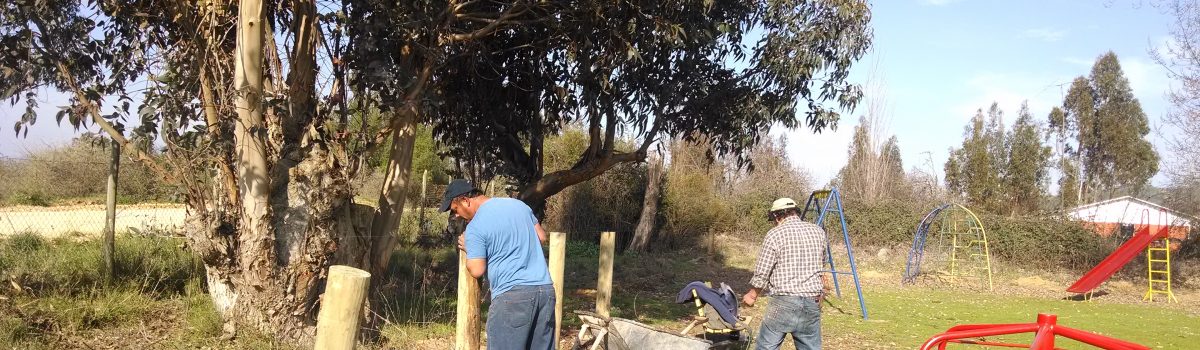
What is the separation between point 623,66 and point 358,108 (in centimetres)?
366

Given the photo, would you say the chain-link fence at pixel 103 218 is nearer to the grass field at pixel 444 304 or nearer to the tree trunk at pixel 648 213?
the grass field at pixel 444 304

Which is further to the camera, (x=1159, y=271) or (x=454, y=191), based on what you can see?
(x=1159, y=271)

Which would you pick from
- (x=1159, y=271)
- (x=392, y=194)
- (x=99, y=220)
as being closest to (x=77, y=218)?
(x=99, y=220)

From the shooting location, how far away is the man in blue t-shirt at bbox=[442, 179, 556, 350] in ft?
13.6

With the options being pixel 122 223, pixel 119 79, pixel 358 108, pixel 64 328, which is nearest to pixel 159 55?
pixel 119 79

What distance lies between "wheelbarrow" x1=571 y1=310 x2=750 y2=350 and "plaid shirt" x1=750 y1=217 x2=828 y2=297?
1.00 m

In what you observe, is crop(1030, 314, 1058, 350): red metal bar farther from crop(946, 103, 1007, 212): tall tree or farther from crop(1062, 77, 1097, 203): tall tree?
crop(1062, 77, 1097, 203): tall tree

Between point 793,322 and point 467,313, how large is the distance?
225 cm

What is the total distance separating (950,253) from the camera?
819 inches

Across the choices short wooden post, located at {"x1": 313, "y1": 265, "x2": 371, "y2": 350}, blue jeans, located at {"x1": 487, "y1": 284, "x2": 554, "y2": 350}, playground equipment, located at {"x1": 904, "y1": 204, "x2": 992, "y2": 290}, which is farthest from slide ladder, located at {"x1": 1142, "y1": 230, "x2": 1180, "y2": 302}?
short wooden post, located at {"x1": 313, "y1": 265, "x2": 371, "y2": 350}

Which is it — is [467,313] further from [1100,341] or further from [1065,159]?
[1065,159]

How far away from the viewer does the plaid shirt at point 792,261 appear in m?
5.36

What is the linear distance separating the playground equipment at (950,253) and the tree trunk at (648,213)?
20.1 feet

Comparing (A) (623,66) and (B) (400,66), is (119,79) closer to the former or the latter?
(B) (400,66)
